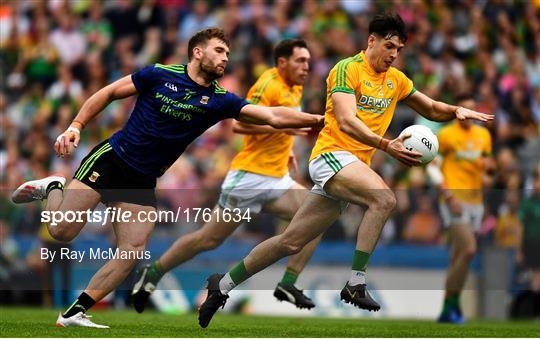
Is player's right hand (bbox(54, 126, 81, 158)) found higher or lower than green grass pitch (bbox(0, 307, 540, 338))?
higher

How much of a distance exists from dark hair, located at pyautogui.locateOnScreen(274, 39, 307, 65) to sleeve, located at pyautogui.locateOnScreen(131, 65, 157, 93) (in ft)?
8.16

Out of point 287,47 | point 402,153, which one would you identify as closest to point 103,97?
point 402,153

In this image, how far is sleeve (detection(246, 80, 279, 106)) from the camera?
45.3ft

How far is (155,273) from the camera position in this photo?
13.4 meters

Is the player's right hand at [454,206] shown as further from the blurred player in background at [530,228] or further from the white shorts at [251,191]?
the blurred player in background at [530,228]

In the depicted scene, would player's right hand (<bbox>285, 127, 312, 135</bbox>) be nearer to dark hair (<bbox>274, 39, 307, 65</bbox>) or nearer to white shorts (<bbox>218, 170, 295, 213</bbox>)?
white shorts (<bbox>218, 170, 295, 213</bbox>)

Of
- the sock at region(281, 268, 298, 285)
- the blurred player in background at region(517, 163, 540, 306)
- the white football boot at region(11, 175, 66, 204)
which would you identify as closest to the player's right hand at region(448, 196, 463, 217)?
the blurred player in background at region(517, 163, 540, 306)

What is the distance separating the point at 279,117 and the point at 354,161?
821mm

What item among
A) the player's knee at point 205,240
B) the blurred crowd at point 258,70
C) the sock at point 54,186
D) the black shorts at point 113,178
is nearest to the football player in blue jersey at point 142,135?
the black shorts at point 113,178

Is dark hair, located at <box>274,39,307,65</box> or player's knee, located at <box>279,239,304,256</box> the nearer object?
player's knee, located at <box>279,239,304,256</box>

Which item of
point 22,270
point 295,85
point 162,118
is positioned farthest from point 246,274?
point 22,270

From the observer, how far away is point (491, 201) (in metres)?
16.8

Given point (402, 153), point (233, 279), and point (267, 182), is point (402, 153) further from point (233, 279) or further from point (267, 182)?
point (267, 182)

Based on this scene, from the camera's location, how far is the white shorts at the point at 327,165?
11.5m
